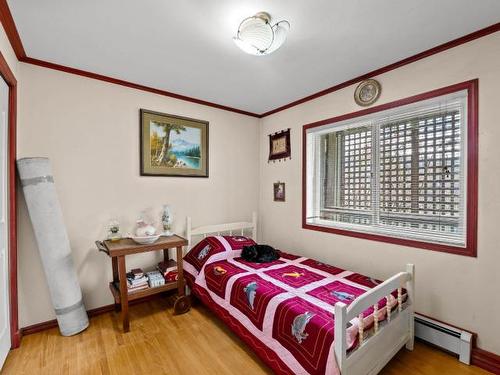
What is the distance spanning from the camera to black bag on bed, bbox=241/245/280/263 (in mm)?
2619

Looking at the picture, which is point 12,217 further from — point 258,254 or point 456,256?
point 456,256

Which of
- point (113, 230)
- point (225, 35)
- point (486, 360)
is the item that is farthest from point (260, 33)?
point (486, 360)

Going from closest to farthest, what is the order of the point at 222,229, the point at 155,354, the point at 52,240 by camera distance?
the point at 155,354, the point at 52,240, the point at 222,229

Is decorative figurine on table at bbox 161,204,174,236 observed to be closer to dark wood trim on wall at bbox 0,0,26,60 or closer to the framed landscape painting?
the framed landscape painting

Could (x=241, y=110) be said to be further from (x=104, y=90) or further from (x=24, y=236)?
(x=24, y=236)

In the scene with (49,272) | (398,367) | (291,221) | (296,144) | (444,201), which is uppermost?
(296,144)

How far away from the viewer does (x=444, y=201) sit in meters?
2.01

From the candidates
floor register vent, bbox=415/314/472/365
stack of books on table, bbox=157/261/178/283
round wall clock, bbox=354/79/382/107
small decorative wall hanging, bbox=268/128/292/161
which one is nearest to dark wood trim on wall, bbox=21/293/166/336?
stack of books on table, bbox=157/261/178/283

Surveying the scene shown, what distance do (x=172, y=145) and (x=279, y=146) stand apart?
55.5 inches

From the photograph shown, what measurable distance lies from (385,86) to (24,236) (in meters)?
3.45

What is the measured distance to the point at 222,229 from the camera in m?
3.22

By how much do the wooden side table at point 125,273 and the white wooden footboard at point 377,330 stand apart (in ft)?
5.35

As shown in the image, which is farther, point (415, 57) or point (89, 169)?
point (89, 169)

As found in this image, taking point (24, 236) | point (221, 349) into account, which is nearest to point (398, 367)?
point (221, 349)
